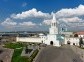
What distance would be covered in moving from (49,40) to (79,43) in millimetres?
13827

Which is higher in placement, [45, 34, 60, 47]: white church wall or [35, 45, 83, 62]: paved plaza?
[45, 34, 60, 47]: white church wall

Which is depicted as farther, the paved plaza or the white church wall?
the white church wall

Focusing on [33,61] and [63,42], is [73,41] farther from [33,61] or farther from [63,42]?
[33,61]

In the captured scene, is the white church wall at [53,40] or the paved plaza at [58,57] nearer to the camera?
the paved plaza at [58,57]

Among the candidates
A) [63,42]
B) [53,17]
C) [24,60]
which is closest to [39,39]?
[63,42]

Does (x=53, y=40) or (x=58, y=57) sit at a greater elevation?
(x=53, y=40)

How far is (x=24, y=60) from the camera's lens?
50.6m

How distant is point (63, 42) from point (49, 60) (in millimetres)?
53042

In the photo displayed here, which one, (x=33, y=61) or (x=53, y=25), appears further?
(x=53, y=25)

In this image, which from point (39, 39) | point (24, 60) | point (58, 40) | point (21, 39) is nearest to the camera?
point (24, 60)

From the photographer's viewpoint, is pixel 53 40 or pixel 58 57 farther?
pixel 53 40

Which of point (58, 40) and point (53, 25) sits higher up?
point (53, 25)

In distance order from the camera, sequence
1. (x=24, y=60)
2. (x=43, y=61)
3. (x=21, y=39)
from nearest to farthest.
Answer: (x=43, y=61) < (x=24, y=60) < (x=21, y=39)

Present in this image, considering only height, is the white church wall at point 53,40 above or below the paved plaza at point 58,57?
above
